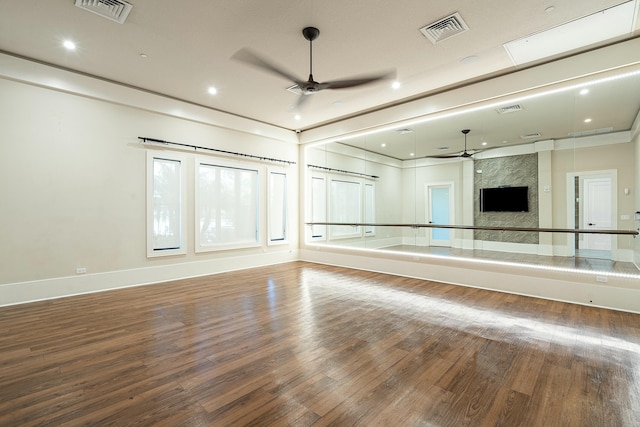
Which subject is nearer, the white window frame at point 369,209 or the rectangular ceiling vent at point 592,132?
the rectangular ceiling vent at point 592,132

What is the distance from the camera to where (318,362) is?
246cm

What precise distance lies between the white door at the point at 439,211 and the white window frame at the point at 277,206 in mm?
3535

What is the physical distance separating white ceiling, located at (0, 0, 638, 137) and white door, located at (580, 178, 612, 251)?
5.88ft

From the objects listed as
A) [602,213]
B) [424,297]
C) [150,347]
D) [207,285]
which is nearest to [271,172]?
[207,285]

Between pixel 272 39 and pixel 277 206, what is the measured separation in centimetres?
430

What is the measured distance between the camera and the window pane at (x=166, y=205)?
17.7ft

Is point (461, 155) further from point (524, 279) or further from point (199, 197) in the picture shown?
point (199, 197)

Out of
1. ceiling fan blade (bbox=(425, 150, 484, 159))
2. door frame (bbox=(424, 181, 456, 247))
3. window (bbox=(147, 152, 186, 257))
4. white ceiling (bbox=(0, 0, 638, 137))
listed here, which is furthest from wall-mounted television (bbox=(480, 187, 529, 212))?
window (bbox=(147, 152, 186, 257))

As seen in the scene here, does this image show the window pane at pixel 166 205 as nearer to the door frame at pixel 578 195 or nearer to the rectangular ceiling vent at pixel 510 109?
the rectangular ceiling vent at pixel 510 109

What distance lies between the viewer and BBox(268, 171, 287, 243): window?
23.8 ft

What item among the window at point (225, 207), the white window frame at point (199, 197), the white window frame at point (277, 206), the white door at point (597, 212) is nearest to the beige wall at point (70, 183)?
→ the white window frame at point (199, 197)

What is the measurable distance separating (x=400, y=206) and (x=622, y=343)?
3.78m

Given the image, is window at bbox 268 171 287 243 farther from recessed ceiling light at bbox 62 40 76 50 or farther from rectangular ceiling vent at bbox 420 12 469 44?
rectangular ceiling vent at bbox 420 12 469 44

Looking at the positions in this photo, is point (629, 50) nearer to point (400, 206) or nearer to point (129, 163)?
point (400, 206)
